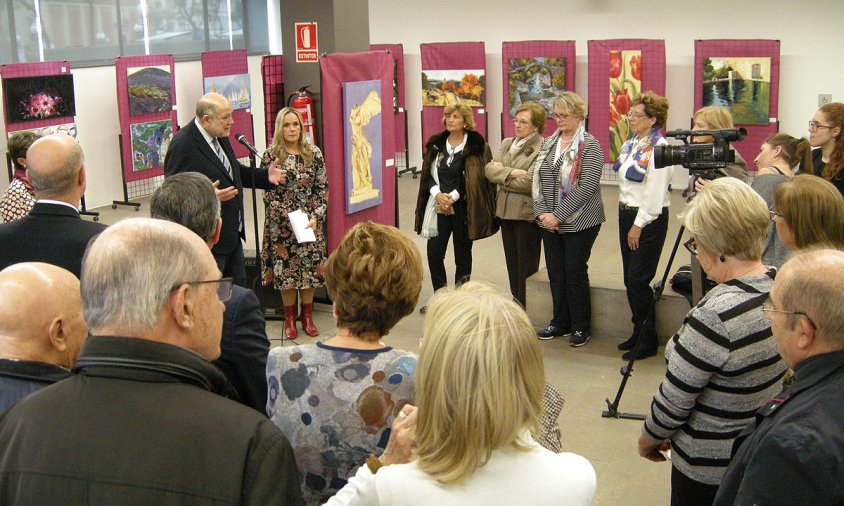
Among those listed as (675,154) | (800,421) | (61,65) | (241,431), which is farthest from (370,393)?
(61,65)

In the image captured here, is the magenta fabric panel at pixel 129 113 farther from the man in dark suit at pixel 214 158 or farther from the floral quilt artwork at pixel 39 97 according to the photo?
the man in dark suit at pixel 214 158

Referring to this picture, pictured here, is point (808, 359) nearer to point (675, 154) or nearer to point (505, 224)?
point (675, 154)

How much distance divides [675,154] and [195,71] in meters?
9.53

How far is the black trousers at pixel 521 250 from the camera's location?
6.22 metres

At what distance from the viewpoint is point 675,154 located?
183 inches

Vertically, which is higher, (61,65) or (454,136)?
(61,65)

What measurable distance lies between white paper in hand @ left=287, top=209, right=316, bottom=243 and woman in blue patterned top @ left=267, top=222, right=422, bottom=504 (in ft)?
12.5

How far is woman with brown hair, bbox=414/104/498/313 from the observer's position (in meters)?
6.32

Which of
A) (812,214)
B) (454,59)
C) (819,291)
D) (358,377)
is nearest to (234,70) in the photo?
(454,59)

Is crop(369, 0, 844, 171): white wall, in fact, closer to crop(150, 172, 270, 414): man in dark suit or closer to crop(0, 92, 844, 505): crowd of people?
crop(0, 92, 844, 505): crowd of people

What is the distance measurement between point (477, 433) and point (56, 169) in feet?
7.57

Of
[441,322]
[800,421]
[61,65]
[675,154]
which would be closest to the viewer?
[441,322]

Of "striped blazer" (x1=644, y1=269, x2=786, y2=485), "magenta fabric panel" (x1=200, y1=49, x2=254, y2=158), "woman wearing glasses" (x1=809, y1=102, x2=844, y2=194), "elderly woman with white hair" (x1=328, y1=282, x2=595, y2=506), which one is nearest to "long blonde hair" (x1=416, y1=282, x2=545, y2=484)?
"elderly woman with white hair" (x1=328, y1=282, x2=595, y2=506)

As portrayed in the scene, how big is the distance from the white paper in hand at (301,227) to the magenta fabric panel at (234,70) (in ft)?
19.8
